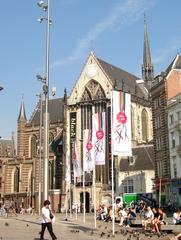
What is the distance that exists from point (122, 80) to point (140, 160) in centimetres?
1807

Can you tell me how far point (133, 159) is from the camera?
212 feet

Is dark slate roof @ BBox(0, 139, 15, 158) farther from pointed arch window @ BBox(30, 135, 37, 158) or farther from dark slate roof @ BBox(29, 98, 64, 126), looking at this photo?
pointed arch window @ BBox(30, 135, 37, 158)

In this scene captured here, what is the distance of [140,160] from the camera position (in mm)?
64625

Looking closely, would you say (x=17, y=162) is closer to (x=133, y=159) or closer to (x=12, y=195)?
(x=12, y=195)

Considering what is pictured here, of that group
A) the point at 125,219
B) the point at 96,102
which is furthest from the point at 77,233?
the point at 96,102

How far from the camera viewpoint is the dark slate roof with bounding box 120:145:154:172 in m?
63.1

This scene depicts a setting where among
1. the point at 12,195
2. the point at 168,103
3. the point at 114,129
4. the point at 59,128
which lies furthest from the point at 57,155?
the point at 114,129

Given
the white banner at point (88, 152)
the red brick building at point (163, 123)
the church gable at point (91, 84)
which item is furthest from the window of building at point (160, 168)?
the white banner at point (88, 152)

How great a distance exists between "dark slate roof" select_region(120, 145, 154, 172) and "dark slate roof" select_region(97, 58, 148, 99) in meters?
12.3

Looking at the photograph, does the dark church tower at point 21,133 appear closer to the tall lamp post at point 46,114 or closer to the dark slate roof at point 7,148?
the dark slate roof at point 7,148

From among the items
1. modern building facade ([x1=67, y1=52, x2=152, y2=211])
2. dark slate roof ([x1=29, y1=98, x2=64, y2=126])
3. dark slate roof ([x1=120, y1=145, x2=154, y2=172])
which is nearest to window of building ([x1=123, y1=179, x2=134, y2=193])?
dark slate roof ([x1=120, y1=145, x2=154, y2=172])

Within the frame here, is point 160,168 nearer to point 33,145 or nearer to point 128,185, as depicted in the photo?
point 128,185

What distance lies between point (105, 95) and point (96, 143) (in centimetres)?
4643

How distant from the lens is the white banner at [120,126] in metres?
20.5
